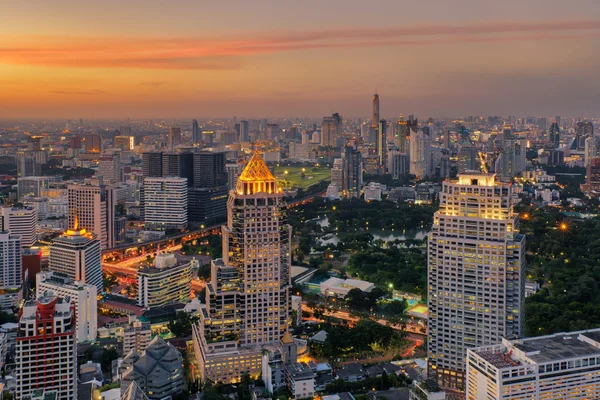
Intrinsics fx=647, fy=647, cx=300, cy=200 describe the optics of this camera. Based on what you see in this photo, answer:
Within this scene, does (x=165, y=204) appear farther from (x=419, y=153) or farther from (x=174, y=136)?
(x=174, y=136)

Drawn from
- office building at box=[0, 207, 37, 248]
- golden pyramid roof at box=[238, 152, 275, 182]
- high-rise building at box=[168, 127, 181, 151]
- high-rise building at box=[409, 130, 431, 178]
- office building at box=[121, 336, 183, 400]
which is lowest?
office building at box=[121, 336, 183, 400]

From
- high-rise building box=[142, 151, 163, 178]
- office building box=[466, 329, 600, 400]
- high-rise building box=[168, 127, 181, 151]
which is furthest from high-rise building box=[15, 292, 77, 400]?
high-rise building box=[168, 127, 181, 151]

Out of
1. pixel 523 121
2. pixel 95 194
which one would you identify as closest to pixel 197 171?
pixel 95 194

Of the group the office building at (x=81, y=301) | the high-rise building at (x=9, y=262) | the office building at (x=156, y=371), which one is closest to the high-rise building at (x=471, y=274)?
the office building at (x=156, y=371)

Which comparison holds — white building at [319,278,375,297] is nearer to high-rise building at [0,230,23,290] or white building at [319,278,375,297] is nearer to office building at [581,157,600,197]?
high-rise building at [0,230,23,290]

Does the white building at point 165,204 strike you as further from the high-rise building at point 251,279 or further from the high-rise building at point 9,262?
the high-rise building at point 251,279
